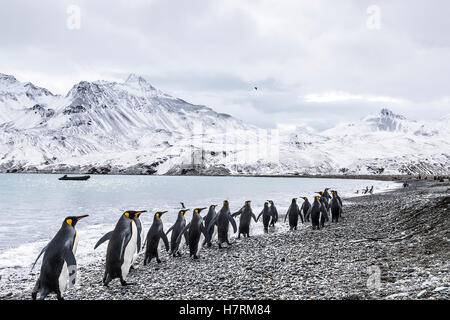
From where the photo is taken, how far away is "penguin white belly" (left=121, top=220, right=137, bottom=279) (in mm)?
9734

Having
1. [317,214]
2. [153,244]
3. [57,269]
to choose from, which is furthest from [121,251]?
[317,214]

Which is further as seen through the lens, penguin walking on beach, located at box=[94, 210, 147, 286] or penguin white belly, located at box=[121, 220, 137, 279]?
penguin white belly, located at box=[121, 220, 137, 279]

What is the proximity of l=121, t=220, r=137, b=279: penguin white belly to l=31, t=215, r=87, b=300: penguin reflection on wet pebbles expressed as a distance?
146 cm

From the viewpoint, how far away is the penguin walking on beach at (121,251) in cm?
952

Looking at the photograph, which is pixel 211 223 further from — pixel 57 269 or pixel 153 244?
pixel 57 269

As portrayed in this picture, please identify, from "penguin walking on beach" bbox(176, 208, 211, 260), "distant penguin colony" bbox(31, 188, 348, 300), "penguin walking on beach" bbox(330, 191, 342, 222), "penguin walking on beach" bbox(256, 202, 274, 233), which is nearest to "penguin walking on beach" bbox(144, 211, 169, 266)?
"distant penguin colony" bbox(31, 188, 348, 300)

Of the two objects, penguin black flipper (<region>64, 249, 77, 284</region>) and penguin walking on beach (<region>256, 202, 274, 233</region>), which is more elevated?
penguin black flipper (<region>64, 249, 77, 284</region>)

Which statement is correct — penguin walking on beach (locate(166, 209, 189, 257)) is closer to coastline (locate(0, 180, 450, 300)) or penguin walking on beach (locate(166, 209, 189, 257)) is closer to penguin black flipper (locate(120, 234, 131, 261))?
coastline (locate(0, 180, 450, 300))

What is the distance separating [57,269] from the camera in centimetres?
828

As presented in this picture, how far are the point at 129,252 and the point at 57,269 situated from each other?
86.5 inches

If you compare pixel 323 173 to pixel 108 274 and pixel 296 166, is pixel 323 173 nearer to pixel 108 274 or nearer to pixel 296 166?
pixel 296 166

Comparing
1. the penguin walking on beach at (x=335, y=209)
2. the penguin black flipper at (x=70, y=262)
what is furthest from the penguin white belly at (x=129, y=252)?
the penguin walking on beach at (x=335, y=209)

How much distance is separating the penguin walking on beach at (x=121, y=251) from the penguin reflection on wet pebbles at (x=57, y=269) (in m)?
1.14
